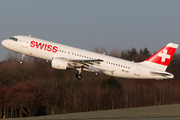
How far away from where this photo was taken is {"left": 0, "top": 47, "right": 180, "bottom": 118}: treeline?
2488 inches

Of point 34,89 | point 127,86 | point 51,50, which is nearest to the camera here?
point 51,50

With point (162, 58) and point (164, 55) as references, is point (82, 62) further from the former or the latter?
point (164, 55)

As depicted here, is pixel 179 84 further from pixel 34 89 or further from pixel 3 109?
pixel 3 109

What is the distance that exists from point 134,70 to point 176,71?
35696mm

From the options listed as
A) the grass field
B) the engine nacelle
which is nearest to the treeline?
the grass field

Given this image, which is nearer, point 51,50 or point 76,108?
point 51,50

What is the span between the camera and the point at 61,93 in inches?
2694

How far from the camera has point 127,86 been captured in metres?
51.4

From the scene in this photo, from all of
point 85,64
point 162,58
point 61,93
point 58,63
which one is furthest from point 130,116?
point 61,93

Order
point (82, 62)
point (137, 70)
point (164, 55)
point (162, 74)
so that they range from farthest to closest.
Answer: point (164, 55), point (137, 70), point (162, 74), point (82, 62)

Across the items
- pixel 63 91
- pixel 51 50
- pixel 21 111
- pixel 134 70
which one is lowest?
pixel 21 111

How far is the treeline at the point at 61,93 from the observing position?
63188 millimetres

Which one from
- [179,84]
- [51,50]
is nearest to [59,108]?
[179,84]

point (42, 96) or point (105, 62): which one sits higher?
point (105, 62)
